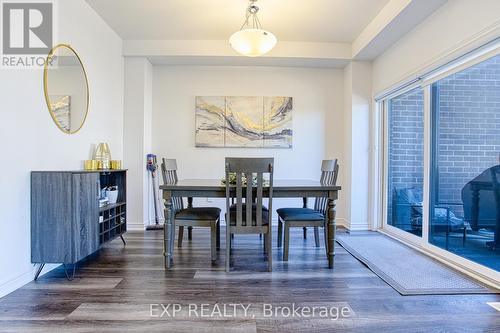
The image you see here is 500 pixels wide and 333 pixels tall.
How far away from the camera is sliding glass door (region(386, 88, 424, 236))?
3283 mm

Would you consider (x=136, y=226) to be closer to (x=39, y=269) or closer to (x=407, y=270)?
(x=39, y=269)

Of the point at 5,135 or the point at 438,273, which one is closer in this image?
the point at 5,135

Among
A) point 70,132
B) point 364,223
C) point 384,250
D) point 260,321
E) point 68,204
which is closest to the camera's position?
point 260,321

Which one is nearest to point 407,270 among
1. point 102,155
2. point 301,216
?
point 301,216

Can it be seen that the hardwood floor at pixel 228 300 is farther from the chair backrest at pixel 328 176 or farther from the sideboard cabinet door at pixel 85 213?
the chair backrest at pixel 328 176

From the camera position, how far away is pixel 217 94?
436 cm

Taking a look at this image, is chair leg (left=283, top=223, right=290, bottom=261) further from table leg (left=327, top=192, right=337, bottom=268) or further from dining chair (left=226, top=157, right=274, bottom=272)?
table leg (left=327, top=192, right=337, bottom=268)

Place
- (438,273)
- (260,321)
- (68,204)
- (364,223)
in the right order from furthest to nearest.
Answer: (364,223) → (438,273) → (68,204) → (260,321)

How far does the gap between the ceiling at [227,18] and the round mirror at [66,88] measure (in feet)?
2.51

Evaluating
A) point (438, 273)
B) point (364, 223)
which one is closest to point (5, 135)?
point (438, 273)

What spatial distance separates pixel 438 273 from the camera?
2.48 meters

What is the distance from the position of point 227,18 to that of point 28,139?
2325mm

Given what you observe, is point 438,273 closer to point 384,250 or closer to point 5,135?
point 384,250

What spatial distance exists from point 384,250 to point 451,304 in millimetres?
1183
